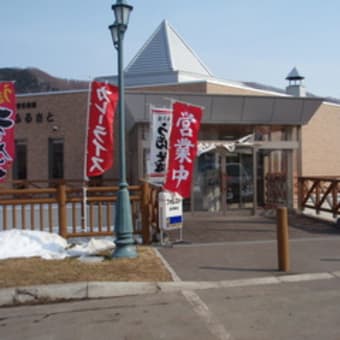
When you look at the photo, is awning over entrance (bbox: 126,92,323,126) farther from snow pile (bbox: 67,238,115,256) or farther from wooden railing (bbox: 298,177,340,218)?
snow pile (bbox: 67,238,115,256)

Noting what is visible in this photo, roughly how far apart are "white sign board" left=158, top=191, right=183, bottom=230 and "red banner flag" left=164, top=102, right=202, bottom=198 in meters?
0.18

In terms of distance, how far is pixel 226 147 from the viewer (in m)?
15.6

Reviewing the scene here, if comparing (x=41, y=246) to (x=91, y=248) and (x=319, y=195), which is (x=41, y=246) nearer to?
(x=91, y=248)

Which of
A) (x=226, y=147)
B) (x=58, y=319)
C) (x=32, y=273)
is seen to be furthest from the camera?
(x=226, y=147)

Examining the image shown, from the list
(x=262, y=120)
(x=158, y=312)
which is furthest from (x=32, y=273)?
(x=262, y=120)

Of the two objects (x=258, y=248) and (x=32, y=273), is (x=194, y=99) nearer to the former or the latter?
(x=258, y=248)

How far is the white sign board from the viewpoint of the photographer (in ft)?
36.3

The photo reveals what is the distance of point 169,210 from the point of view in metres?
11.2

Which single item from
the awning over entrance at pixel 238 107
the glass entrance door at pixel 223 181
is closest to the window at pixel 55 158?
the awning over entrance at pixel 238 107

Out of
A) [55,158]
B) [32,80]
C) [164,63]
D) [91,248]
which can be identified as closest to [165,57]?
[164,63]

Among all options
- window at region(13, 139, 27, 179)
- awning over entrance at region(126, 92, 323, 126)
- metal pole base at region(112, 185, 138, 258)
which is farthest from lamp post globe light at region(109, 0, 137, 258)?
window at region(13, 139, 27, 179)

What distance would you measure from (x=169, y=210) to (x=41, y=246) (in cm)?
287

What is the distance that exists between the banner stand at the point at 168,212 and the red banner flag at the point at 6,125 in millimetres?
3367

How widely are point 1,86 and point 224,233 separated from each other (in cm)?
633
